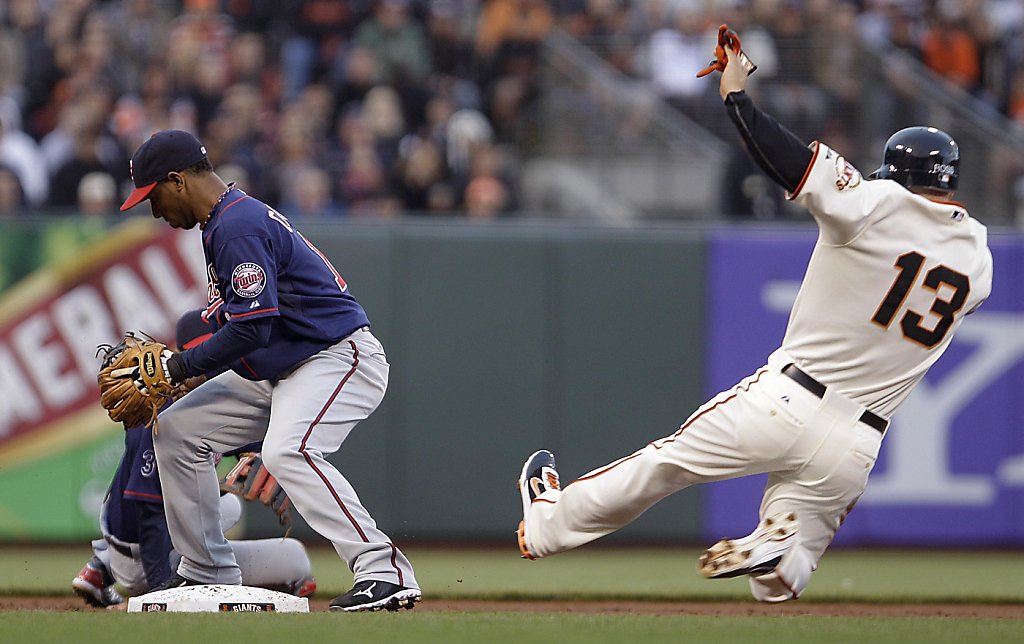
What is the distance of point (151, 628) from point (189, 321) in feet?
5.88

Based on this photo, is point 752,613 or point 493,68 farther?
point 493,68

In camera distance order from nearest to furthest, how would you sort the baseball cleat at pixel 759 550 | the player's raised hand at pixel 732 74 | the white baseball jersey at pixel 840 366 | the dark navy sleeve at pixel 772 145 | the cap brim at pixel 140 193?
the dark navy sleeve at pixel 772 145, the player's raised hand at pixel 732 74, the white baseball jersey at pixel 840 366, the baseball cleat at pixel 759 550, the cap brim at pixel 140 193

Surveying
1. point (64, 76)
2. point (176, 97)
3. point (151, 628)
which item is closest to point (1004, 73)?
point (176, 97)

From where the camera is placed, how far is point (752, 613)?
6.15 m

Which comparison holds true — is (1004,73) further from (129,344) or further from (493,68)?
(129,344)

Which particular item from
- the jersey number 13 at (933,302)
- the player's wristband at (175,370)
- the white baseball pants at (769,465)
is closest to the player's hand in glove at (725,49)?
the jersey number 13 at (933,302)

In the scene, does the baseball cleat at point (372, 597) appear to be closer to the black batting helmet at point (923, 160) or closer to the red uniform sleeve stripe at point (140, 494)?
the red uniform sleeve stripe at point (140, 494)

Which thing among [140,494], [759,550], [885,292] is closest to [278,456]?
[140,494]

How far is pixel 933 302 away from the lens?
5.07 m

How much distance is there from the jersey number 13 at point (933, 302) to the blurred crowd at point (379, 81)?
18.0ft

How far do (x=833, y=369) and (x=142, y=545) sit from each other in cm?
282

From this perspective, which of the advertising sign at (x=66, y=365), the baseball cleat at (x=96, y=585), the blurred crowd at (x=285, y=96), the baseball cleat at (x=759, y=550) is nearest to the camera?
the baseball cleat at (x=759, y=550)

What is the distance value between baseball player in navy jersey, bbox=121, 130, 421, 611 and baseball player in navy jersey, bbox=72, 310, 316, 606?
202 mm

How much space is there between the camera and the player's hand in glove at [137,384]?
5.48 metres
